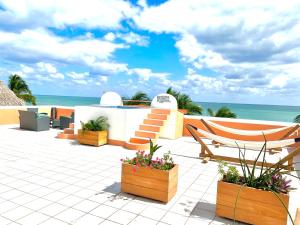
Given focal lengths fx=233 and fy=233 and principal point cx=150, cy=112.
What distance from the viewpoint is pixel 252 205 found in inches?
118

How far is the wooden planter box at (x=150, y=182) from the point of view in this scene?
357 cm

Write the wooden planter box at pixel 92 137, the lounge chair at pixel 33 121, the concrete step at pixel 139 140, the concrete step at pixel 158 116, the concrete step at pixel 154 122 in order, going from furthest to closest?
the lounge chair at pixel 33 121, the concrete step at pixel 158 116, the concrete step at pixel 154 122, the concrete step at pixel 139 140, the wooden planter box at pixel 92 137

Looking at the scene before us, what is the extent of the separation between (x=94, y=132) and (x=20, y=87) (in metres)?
20.4

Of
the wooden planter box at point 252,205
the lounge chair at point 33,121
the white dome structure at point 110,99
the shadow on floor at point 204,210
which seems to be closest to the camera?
the wooden planter box at point 252,205

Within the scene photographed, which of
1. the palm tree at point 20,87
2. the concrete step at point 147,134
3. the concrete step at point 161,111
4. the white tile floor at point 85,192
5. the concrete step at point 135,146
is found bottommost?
the white tile floor at point 85,192

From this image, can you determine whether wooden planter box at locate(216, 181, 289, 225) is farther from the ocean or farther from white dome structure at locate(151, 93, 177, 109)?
the ocean

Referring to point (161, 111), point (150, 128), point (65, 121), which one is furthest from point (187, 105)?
point (65, 121)

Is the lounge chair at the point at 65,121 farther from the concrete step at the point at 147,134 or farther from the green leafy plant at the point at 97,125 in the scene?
the concrete step at the point at 147,134

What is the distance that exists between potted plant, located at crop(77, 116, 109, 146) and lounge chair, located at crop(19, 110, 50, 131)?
10.0ft

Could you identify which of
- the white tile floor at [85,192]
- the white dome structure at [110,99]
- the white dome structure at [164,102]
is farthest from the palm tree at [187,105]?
the white tile floor at [85,192]

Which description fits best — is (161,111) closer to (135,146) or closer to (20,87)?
(135,146)

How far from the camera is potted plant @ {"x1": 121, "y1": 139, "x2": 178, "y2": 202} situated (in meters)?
3.58

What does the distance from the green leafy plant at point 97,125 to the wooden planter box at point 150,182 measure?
162 inches

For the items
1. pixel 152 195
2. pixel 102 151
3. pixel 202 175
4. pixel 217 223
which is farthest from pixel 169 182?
pixel 102 151
